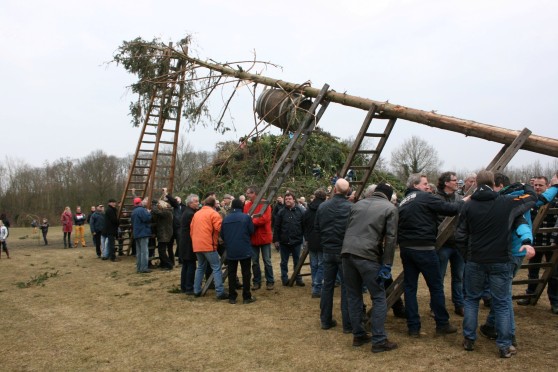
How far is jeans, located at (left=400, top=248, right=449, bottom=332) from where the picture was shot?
5422 mm

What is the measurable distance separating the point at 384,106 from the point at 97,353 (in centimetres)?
527

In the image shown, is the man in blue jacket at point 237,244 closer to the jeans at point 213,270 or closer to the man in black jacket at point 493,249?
the jeans at point 213,270

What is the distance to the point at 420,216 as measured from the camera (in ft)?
Answer: 17.9

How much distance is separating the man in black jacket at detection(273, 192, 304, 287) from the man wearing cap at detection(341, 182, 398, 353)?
367 cm

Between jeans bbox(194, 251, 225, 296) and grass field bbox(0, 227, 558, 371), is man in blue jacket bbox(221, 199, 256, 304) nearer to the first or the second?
grass field bbox(0, 227, 558, 371)

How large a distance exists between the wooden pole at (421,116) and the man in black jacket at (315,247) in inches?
68.5

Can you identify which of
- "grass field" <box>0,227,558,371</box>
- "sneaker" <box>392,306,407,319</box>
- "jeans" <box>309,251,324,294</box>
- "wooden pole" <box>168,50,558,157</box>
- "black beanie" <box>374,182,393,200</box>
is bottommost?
"grass field" <box>0,227,558,371</box>

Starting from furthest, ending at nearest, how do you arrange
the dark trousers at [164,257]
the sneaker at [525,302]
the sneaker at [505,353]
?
the dark trousers at [164,257], the sneaker at [525,302], the sneaker at [505,353]

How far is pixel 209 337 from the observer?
19.5ft

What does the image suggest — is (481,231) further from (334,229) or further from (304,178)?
(304,178)

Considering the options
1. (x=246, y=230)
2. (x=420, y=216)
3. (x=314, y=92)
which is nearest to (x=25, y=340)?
(x=246, y=230)

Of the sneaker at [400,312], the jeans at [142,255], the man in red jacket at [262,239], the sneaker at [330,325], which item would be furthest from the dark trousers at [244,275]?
the jeans at [142,255]

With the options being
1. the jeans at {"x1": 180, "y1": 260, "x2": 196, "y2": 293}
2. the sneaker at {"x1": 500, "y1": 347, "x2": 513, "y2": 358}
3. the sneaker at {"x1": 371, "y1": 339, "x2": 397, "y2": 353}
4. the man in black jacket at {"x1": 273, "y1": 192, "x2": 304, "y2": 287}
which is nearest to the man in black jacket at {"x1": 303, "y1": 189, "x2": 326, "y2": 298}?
the man in black jacket at {"x1": 273, "y1": 192, "x2": 304, "y2": 287}

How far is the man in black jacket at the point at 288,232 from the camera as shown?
9.13 metres
